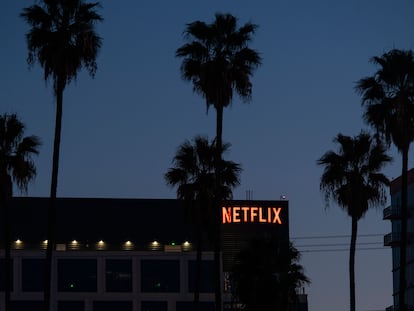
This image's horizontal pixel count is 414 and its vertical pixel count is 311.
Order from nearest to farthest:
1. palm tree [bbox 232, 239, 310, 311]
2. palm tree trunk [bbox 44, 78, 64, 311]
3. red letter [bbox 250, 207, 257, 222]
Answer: palm tree trunk [bbox 44, 78, 64, 311] → palm tree [bbox 232, 239, 310, 311] → red letter [bbox 250, 207, 257, 222]

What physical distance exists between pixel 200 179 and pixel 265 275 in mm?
7313

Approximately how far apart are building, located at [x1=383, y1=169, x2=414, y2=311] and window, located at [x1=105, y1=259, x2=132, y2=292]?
3983 cm

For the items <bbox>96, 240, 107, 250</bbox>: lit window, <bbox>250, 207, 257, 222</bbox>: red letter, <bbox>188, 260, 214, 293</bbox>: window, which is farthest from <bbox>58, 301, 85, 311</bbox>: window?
<bbox>250, 207, 257, 222</bbox>: red letter

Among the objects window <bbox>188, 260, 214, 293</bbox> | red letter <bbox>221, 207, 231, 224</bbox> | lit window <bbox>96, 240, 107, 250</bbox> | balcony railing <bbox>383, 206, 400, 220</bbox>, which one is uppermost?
balcony railing <bbox>383, 206, 400, 220</bbox>

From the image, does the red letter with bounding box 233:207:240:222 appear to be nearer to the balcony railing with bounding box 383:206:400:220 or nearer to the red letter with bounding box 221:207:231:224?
the red letter with bounding box 221:207:231:224

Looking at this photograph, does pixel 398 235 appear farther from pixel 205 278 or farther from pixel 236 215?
pixel 205 278

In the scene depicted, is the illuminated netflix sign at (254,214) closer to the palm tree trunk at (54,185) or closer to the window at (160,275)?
the window at (160,275)

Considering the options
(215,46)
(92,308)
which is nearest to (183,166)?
(215,46)

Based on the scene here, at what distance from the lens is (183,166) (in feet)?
247

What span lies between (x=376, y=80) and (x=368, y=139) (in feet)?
19.4

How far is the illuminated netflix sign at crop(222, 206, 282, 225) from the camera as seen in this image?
134 meters

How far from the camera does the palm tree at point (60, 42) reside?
60.6 meters

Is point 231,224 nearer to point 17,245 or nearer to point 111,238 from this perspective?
point 111,238

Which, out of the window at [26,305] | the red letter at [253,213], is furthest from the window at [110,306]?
the red letter at [253,213]
